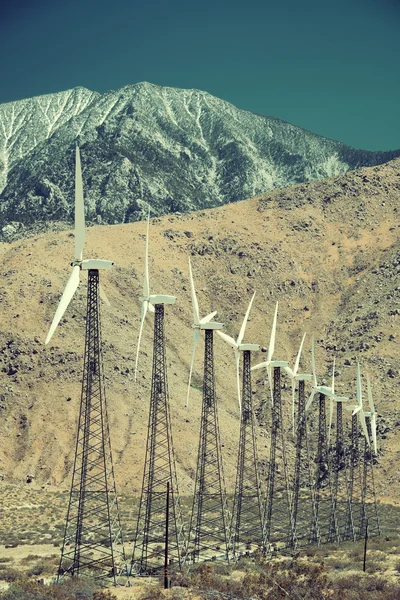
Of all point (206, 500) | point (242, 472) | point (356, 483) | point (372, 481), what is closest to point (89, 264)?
point (242, 472)

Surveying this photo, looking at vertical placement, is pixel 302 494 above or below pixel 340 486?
below

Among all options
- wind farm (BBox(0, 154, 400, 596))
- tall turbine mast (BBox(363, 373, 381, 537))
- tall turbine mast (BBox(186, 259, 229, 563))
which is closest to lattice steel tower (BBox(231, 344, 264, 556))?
wind farm (BBox(0, 154, 400, 596))

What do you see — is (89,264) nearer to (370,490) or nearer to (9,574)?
(9,574)

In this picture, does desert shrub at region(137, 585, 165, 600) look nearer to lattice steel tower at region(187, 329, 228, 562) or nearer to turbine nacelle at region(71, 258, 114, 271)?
lattice steel tower at region(187, 329, 228, 562)

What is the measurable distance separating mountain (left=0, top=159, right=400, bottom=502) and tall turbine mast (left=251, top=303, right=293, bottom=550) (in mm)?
5841

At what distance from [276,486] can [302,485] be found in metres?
6.19

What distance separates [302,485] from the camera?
410 feet

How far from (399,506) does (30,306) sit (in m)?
59.6

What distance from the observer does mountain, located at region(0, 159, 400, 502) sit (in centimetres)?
12256

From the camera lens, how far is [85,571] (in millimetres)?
64625

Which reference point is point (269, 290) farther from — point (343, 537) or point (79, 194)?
point (79, 194)

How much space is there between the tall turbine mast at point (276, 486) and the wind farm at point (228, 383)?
1.27 feet

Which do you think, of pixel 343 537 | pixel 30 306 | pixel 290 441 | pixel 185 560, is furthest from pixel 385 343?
pixel 185 560

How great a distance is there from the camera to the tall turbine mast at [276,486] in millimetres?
78000
